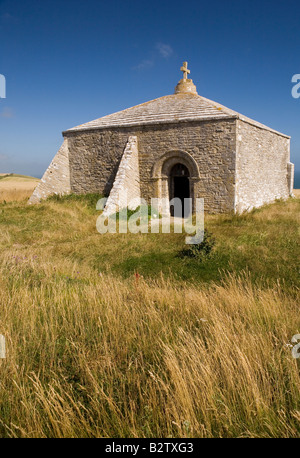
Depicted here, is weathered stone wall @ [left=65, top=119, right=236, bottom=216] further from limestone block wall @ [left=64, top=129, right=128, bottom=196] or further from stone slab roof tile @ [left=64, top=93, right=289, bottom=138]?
stone slab roof tile @ [left=64, top=93, right=289, bottom=138]

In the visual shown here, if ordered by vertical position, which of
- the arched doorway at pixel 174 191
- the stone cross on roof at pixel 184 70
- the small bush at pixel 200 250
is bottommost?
the small bush at pixel 200 250

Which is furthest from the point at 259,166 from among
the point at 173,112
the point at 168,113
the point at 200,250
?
the point at 200,250

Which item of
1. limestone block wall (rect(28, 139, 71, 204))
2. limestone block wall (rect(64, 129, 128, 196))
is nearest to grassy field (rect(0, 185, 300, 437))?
limestone block wall (rect(64, 129, 128, 196))

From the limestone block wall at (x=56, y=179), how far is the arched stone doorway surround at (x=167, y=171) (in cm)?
515

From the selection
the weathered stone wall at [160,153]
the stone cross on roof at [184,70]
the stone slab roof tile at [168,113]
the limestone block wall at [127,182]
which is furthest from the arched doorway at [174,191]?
the stone cross on roof at [184,70]

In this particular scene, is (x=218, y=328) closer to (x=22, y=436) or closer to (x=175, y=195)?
(x=22, y=436)

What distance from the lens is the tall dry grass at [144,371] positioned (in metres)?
1.91

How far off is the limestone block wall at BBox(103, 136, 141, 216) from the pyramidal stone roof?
1312mm

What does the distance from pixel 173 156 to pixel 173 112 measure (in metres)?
2.05

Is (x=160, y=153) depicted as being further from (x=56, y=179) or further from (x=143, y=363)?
(x=143, y=363)

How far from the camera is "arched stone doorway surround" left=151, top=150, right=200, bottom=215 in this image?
41.8 ft

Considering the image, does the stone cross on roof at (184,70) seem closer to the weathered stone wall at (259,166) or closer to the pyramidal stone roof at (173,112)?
the pyramidal stone roof at (173,112)
